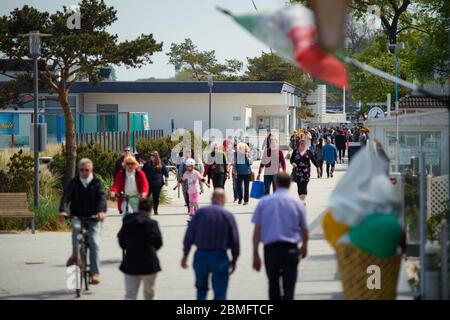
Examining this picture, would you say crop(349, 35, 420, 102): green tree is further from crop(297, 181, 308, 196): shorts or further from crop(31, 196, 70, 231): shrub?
crop(31, 196, 70, 231): shrub

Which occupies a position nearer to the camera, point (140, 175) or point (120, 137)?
point (140, 175)

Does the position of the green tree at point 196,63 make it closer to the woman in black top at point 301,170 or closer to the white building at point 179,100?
the white building at point 179,100

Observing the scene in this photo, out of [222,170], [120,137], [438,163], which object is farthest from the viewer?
[120,137]

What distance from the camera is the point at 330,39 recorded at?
9.26m

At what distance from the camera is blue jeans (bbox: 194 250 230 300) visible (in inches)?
427

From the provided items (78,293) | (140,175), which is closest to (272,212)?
(78,293)

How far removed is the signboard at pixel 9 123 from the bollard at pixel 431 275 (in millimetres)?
34585

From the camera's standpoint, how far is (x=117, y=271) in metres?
15.8

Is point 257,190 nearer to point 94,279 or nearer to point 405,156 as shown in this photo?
point 405,156

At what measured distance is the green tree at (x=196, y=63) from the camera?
112 m

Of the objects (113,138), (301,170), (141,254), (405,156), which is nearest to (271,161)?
(301,170)

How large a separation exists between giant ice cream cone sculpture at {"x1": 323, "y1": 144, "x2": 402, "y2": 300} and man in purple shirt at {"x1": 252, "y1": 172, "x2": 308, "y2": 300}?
13.1 inches

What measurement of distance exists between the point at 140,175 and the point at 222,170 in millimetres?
9150
